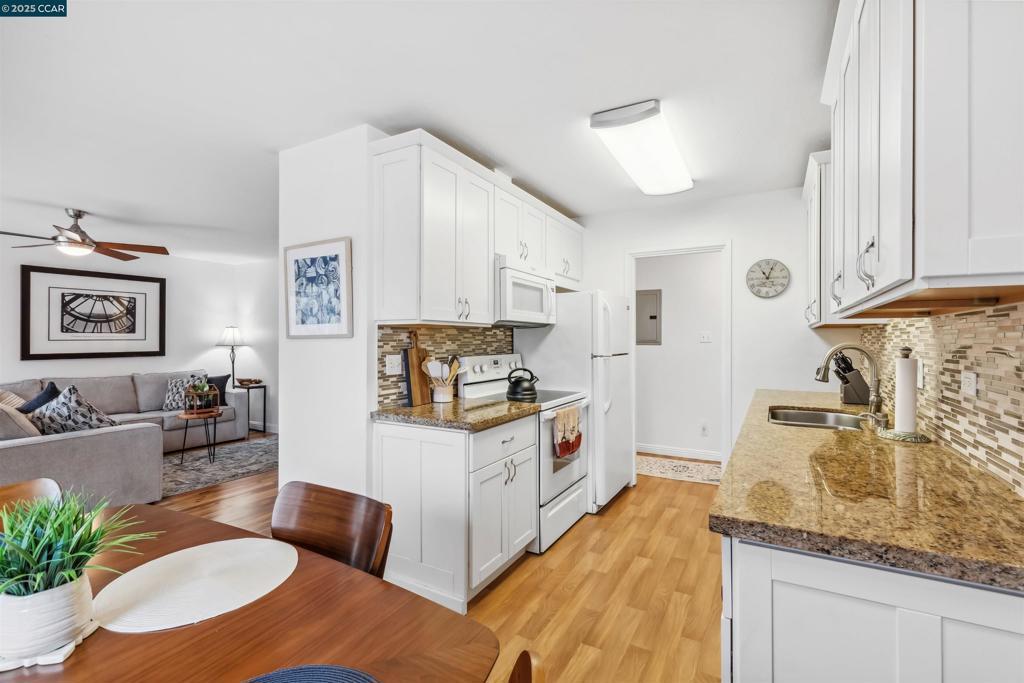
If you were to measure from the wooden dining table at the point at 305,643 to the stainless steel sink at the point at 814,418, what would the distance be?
80.4 inches

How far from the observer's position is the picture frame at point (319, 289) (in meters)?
2.39

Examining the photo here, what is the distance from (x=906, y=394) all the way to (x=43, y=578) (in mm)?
2358

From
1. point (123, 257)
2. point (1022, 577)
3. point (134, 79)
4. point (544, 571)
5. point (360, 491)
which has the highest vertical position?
point (134, 79)

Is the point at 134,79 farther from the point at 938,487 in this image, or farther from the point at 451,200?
the point at 938,487

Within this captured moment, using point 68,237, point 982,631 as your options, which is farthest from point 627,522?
point 68,237

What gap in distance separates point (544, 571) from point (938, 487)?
1859 mm

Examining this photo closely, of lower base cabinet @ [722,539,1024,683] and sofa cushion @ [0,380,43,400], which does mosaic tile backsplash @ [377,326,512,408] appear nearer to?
lower base cabinet @ [722,539,1024,683]

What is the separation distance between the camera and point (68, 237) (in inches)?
126

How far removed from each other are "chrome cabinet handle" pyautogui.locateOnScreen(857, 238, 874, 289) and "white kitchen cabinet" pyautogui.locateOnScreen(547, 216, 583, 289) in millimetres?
2493

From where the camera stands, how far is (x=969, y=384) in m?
1.31

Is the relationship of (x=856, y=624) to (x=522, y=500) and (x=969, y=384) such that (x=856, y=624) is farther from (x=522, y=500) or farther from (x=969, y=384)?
(x=522, y=500)

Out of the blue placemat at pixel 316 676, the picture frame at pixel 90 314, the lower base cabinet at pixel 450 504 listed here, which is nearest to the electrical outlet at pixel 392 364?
the lower base cabinet at pixel 450 504

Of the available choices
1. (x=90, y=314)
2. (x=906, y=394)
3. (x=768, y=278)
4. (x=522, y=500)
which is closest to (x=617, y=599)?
(x=522, y=500)

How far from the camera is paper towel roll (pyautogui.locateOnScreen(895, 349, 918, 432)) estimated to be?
1585mm
